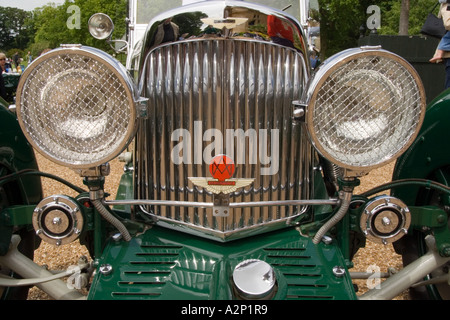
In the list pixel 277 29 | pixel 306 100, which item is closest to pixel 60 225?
pixel 306 100

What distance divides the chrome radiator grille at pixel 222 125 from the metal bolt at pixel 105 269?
370 mm

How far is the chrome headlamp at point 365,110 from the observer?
1.55 m

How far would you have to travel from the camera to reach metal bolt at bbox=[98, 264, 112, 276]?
164cm

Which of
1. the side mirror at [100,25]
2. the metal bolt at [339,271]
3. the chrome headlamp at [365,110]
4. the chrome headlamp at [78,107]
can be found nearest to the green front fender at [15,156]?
the chrome headlamp at [78,107]

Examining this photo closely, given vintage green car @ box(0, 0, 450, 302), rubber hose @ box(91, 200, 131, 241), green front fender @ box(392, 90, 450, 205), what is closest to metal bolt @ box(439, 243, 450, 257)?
vintage green car @ box(0, 0, 450, 302)

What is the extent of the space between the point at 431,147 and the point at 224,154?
1.03 m

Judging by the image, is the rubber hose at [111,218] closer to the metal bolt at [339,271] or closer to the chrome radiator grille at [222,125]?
the chrome radiator grille at [222,125]

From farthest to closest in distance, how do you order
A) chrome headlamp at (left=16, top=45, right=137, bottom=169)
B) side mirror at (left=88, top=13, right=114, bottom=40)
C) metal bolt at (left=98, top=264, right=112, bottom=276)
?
side mirror at (left=88, top=13, right=114, bottom=40)
metal bolt at (left=98, top=264, right=112, bottom=276)
chrome headlamp at (left=16, top=45, right=137, bottom=169)

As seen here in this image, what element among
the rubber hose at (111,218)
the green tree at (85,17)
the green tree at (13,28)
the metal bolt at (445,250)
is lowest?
the metal bolt at (445,250)

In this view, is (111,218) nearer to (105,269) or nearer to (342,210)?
(105,269)

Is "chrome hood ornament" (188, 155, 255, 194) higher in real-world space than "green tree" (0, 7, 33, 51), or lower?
lower

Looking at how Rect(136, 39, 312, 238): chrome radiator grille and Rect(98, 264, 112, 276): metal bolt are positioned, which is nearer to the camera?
Rect(98, 264, 112, 276): metal bolt

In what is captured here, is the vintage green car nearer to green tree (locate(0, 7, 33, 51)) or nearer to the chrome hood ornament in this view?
the chrome hood ornament
